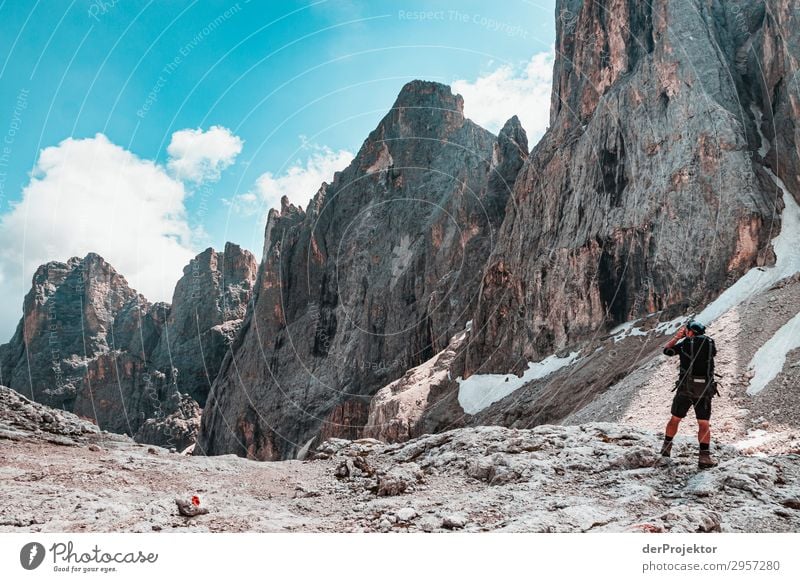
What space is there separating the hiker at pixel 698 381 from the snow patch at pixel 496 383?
29.9 m

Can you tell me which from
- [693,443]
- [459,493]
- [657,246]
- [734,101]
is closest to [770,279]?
[657,246]

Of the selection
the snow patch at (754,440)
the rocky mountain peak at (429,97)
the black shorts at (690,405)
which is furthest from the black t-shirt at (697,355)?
the rocky mountain peak at (429,97)

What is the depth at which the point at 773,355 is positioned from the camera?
19703 mm

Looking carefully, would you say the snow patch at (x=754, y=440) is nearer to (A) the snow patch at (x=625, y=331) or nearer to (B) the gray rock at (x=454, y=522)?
(B) the gray rock at (x=454, y=522)

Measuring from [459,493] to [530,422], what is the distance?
78.8 ft

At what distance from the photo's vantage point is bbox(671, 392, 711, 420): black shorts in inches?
351

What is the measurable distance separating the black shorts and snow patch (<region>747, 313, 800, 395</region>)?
413 inches

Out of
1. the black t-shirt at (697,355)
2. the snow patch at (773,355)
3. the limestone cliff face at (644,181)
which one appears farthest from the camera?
the limestone cliff face at (644,181)

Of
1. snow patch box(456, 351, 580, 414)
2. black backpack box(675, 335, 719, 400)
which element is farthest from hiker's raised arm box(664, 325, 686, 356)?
snow patch box(456, 351, 580, 414)

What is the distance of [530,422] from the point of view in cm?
3241

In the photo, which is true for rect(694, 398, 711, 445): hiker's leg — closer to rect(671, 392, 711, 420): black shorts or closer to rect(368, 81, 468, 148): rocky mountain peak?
rect(671, 392, 711, 420): black shorts

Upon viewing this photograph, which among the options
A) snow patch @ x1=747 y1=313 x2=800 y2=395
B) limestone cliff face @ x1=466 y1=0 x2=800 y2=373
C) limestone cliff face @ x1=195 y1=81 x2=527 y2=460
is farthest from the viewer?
limestone cliff face @ x1=195 y1=81 x2=527 y2=460

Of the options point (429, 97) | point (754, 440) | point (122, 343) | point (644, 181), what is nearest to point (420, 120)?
point (429, 97)

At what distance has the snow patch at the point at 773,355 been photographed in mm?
18281
